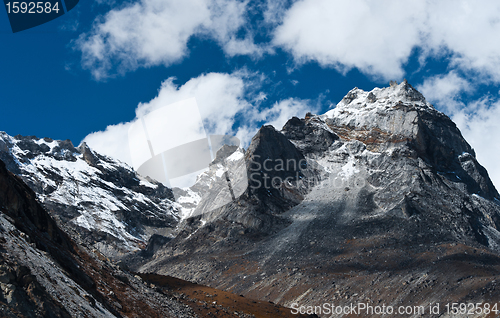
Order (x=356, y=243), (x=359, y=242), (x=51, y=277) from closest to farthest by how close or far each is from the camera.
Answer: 1. (x=51, y=277)
2. (x=356, y=243)
3. (x=359, y=242)

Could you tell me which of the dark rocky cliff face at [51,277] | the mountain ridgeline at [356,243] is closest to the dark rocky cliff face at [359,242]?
the mountain ridgeline at [356,243]

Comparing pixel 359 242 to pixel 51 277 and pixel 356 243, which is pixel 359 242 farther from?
pixel 51 277

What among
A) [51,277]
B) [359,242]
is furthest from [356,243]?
[51,277]

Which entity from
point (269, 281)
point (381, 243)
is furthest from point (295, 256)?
point (381, 243)

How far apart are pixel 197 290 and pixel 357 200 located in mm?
128140

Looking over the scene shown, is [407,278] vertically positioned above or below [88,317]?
below

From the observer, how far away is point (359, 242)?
139875 mm

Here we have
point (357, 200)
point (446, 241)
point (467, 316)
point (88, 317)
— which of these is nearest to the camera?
point (88, 317)

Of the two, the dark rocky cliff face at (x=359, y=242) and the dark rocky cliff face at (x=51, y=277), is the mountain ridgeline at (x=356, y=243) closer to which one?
the dark rocky cliff face at (x=359, y=242)

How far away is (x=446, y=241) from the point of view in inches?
5212

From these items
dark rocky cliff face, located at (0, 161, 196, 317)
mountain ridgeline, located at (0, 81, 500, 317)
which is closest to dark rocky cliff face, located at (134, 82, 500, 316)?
mountain ridgeline, located at (0, 81, 500, 317)

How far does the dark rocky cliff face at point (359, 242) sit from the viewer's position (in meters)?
101

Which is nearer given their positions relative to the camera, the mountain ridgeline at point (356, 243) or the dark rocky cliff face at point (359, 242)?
the mountain ridgeline at point (356, 243)

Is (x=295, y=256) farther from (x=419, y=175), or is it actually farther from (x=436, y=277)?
(x=419, y=175)
